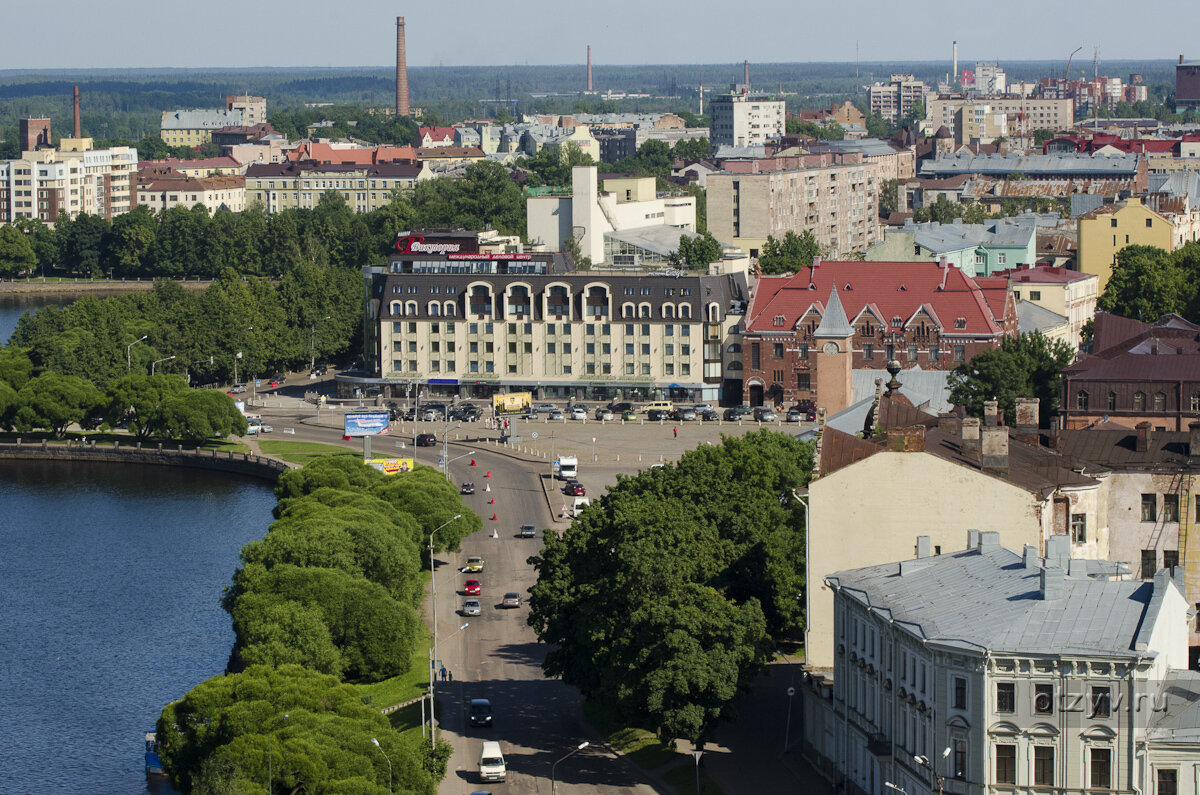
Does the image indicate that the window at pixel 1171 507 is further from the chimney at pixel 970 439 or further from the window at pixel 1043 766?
the window at pixel 1043 766

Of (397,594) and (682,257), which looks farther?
(682,257)

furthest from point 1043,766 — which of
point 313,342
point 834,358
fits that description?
point 313,342

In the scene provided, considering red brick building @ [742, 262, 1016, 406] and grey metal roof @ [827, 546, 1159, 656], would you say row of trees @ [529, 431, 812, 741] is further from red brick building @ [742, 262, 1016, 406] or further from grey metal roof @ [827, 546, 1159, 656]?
red brick building @ [742, 262, 1016, 406]

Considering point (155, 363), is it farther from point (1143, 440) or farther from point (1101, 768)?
point (1101, 768)

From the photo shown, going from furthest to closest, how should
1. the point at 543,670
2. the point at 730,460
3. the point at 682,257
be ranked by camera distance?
1. the point at 682,257
2. the point at 730,460
3. the point at 543,670

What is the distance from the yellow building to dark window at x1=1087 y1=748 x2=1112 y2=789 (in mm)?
127085

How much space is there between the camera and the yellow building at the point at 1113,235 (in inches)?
6973

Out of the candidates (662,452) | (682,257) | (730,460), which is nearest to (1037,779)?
(730,460)

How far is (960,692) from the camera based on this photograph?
55062 mm

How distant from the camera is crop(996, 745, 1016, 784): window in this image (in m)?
54.5

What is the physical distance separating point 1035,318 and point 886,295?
1253cm

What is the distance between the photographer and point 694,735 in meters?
66.1

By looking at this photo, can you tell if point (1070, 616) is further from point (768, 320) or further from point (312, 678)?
point (768, 320)

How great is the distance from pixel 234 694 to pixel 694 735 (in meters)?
14.7
